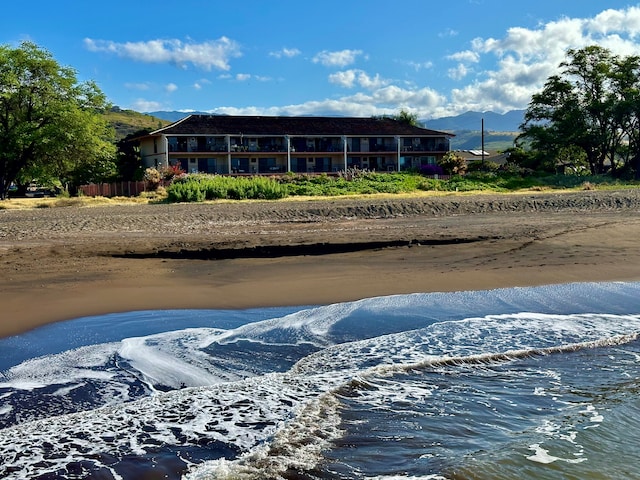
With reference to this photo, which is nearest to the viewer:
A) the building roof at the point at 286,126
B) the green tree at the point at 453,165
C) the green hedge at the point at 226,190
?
the green hedge at the point at 226,190

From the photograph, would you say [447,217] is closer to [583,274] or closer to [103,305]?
[583,274]

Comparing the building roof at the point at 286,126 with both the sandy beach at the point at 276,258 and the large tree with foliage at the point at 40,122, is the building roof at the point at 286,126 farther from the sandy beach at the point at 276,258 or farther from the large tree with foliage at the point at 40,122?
the sandy beach at the point at 276,258

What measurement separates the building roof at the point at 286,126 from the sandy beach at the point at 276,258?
3585 centimetres

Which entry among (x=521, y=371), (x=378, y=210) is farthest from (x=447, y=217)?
(x=521, y=371)

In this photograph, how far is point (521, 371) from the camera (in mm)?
7430

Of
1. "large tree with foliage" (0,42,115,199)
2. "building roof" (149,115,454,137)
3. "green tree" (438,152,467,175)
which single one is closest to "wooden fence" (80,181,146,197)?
"large tree with foliage" (0,42,115,199)

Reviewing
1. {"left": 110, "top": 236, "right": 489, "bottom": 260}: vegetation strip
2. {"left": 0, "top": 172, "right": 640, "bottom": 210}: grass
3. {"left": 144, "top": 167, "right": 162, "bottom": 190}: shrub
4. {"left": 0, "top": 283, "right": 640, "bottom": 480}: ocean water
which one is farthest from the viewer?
{"left": 144, "top": 167, "right": 162, "bottom": 190}: shrub

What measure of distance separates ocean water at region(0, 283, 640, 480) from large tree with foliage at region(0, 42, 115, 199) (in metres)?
39.6

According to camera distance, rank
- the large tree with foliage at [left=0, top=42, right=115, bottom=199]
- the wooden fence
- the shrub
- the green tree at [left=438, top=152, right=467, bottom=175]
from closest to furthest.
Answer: the wooden fence, the shrub, the large tree with foliage at [left=0, top=42, right=115, bottom=199], the green tree at [left=438, top=152, right=467, bottom=175]

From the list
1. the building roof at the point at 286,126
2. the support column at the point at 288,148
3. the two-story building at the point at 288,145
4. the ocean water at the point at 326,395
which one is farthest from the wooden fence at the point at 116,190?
the ocean water at the point at 326,395

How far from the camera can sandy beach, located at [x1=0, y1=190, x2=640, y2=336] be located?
11.3m

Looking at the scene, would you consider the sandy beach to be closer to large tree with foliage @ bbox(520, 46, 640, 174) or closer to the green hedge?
the green hedge

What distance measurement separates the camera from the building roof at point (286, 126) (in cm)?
5853

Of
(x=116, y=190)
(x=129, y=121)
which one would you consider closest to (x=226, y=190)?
(x=116, y=190)
